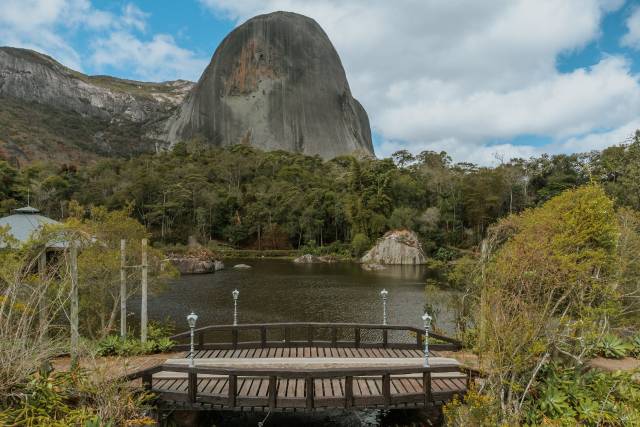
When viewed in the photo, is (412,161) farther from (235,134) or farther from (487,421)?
(487,421)

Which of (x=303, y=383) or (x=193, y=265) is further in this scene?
(x=193, y=265)

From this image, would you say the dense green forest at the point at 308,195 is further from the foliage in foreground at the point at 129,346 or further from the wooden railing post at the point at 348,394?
the wooden railing post at the point at 348,394

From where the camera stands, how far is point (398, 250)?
39.0m

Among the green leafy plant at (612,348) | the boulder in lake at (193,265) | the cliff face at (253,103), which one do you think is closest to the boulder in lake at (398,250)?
the boulder in lake at (193,265)

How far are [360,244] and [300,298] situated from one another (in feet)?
75.6

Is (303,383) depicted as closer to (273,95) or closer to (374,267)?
(374,267)

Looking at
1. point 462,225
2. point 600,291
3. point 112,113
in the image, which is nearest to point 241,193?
point 462,225

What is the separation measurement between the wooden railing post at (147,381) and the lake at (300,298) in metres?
7.07

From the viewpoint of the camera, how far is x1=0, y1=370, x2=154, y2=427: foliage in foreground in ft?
15.9

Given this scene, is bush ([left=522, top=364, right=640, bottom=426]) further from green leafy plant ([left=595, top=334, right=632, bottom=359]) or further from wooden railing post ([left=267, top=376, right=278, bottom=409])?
wooden railing post ([left=267, top=376, right=278, bottom=409])

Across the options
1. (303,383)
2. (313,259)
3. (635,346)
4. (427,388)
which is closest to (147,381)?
(303,383)

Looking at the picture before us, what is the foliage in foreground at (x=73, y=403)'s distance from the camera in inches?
191

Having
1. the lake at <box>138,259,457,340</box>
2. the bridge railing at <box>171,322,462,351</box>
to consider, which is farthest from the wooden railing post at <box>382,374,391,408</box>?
the lake at <box>138,259,457,340</box>

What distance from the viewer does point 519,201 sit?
45.7 metres
